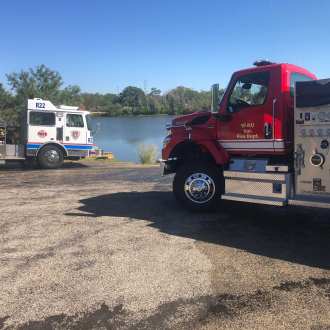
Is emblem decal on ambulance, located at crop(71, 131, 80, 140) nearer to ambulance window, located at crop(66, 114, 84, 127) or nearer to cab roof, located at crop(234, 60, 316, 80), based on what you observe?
ambulance window, located at crop(66, 114, 84, 127)

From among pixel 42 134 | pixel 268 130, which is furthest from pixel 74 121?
pixel 268 130

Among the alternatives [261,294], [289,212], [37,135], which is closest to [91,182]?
[37,135]

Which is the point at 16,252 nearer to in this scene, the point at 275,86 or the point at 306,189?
the point at 306,189

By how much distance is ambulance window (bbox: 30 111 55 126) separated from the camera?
1415cm

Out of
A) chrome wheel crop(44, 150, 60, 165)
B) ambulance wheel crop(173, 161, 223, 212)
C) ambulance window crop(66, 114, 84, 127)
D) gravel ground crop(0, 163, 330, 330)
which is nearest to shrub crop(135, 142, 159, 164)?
ambulance window crop(66, 114, 84, 127)

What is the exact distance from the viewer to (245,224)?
239 inches

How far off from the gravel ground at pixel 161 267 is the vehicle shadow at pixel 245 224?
0.06 feet

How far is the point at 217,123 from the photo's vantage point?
6586mm

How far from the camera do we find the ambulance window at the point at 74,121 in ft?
48.0

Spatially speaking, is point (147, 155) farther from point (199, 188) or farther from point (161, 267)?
point (161, 267)

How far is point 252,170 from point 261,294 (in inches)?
114

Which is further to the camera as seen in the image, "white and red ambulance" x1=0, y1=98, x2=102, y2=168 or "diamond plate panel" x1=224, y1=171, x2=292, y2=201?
"white and red ambulance" x1=0, y1=98, x2=102, y2=168

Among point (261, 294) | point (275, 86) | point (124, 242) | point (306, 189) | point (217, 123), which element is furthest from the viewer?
point (217, 123)

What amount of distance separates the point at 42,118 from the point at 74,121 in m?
1.30
